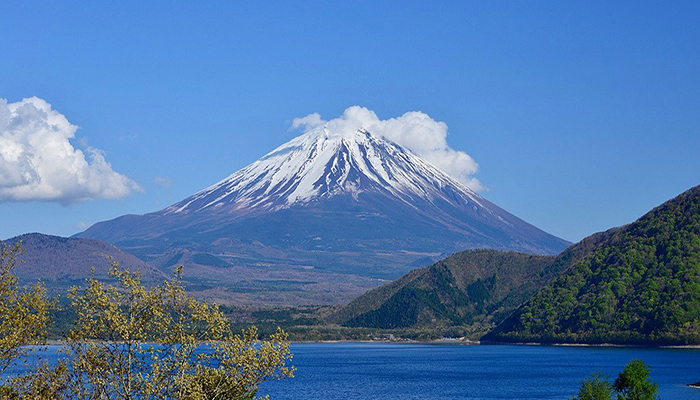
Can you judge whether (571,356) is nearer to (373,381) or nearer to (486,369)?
(486,369)

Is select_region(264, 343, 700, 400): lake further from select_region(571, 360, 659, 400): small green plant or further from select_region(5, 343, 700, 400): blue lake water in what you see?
select_region(571, 360, 659, 400): small green plant

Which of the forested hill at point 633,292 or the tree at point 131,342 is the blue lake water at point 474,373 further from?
the tree at point 131,342

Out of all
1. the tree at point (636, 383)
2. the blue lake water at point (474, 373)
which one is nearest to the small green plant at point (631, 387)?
the tree at point (636, 383)

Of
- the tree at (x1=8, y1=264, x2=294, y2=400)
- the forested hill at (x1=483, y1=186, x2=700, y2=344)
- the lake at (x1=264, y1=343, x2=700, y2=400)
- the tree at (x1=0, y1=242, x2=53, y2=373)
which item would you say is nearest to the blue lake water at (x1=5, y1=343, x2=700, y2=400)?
the lake at (x1=264, y1=343, x2=700, y2=400)

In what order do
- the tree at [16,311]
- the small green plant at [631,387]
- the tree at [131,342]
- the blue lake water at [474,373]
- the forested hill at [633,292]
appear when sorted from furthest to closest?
1. the forested hill at [633,292]
2. the blue lake water at [474,373]
3. the small green plant at [631,387]
4. the tree at [16,311]
5. the tree at [131,342]

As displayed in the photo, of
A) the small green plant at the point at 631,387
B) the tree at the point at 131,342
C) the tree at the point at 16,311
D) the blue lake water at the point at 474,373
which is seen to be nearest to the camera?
the tree at the point at 131,342

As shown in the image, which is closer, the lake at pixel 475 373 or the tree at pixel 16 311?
the tree at pixel 16 311

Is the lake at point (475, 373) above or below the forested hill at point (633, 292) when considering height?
below
